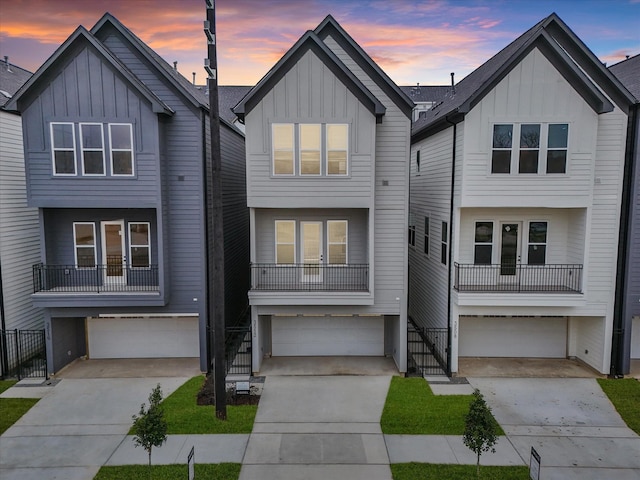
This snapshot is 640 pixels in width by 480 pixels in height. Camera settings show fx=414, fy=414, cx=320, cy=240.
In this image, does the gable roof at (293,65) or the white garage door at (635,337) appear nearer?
the gable roof at (293,65)

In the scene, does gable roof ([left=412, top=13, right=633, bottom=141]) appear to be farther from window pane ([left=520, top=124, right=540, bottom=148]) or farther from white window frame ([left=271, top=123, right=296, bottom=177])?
white window frame ([left=271, top=123, right=296, bottom=177])

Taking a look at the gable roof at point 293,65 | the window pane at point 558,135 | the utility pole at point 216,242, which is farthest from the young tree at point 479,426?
the window pane at point 558,135

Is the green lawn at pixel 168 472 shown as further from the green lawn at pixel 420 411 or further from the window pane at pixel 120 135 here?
the window pane at pixel 120 135

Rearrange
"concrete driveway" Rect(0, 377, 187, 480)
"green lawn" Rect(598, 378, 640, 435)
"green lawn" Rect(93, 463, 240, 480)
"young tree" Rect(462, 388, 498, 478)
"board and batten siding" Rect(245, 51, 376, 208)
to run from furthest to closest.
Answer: "board and batten siding" Rect(245, 51, 376, 208) → "green lawn" Rect(598, 378, 640, 435) → "concrete driveway" Rect(0, 377, 187, 480) → "green lawn" Rect(93, 463, 240, 480) → "young tree" Rect(462, 388, 498, 478)

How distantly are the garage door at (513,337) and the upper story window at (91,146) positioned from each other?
546 inches

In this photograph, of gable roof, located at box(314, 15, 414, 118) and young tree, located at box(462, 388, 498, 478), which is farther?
gable roof, located at box(314, 15, 414, 118)

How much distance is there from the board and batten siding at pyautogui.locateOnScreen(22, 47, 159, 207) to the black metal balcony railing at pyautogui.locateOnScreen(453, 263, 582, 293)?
1124 cm

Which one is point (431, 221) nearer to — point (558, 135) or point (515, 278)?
point (515, 278)

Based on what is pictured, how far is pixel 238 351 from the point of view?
52.7 feet

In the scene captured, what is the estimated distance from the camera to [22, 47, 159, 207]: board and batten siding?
1312cm

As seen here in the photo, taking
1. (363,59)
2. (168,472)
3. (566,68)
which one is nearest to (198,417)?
(168,472)

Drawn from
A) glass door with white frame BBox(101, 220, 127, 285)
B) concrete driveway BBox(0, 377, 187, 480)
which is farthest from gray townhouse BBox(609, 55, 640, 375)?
glass door with white frame BBox(101, 220, 127, 285)

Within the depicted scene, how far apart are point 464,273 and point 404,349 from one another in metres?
3.44

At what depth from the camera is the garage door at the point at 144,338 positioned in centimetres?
1558
